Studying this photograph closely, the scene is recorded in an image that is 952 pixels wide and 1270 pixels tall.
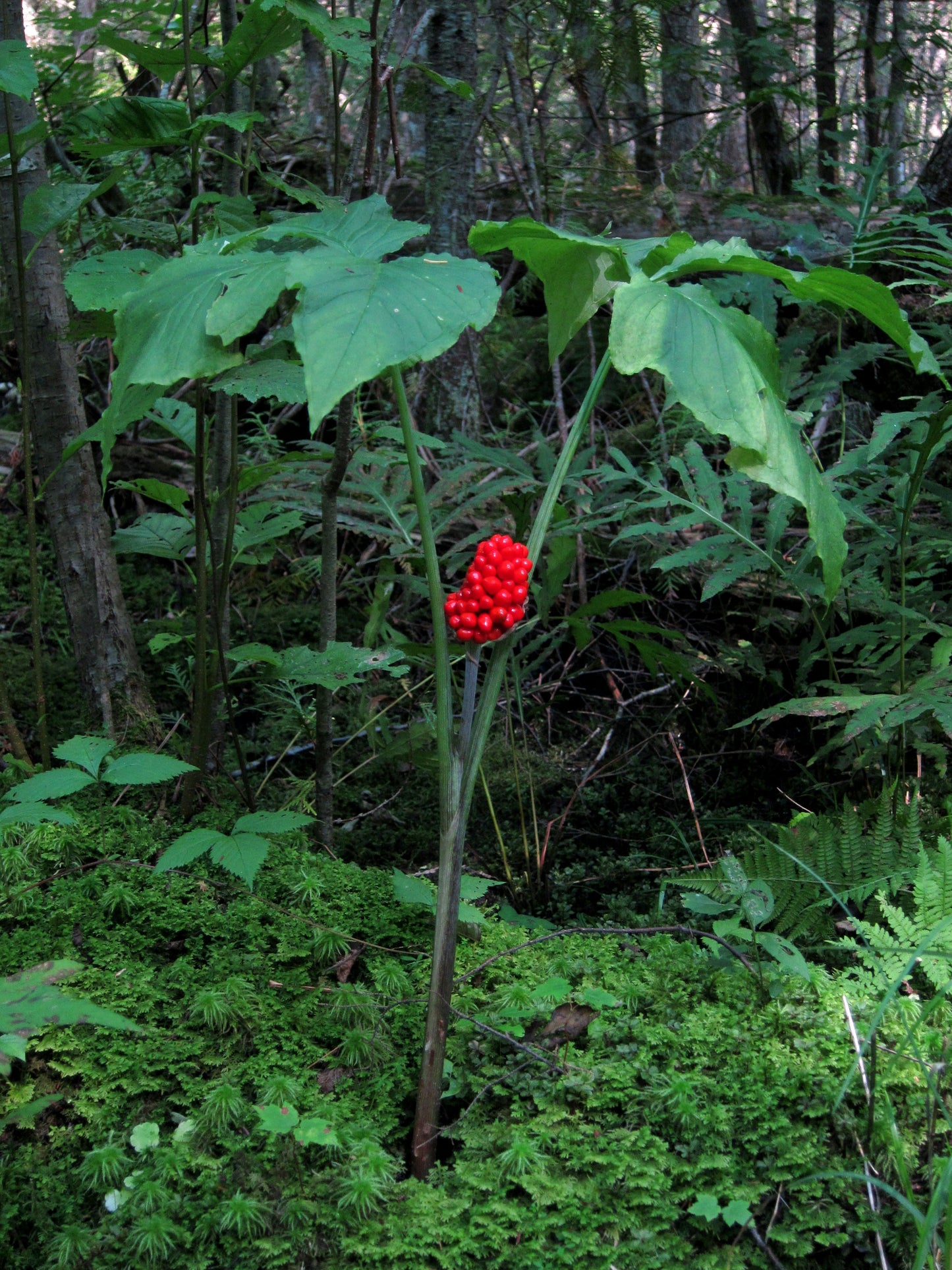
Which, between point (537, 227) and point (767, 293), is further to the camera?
point (767, 293)

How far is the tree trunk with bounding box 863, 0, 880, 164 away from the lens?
5801 mm

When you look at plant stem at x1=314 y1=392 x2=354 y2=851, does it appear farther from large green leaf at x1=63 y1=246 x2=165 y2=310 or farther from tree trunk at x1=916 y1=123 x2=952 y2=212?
tree trunk at x1=916 y1=123 x2=952 y2=212

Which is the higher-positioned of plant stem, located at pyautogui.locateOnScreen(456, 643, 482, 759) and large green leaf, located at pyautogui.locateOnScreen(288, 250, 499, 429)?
large green leaf, located at pyautogui.locateOnScreen(288, 250, 499, 429)

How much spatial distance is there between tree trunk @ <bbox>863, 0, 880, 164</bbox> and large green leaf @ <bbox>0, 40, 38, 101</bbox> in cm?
552

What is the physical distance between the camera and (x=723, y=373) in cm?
113

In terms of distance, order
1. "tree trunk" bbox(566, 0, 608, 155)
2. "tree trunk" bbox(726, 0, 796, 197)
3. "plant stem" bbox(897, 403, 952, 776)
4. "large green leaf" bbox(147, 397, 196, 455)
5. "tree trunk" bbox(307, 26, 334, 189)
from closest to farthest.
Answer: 1. "plant stem" bbox(897, 403, 952, 776)
2. "large green leaf" bbox(147, 397, 196, 455)
3. "tree trunk" bbox(566, 0, 608, 155)
4. "tree trunk" bbox(726, 0, 796, 197)
5. "tree trunk" bbox(307, 26, 334, 189)

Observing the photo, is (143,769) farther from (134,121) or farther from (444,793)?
(134,121)

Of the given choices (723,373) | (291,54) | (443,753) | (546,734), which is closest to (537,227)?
(723,373)

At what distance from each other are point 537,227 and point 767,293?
2364 mm

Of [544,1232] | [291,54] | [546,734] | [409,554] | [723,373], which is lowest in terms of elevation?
[546,734]

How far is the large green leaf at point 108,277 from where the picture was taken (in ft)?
5.16

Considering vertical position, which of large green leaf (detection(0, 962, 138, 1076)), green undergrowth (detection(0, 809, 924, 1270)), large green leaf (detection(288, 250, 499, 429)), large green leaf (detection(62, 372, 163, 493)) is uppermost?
large green leaf (detection(288, 250, 499, 429))

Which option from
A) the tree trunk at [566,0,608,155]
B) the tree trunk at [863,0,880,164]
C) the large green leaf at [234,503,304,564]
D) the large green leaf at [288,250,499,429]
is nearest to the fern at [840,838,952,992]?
the large green leaf at [288,250,499,429]

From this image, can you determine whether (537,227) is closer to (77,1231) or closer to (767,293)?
(77,1231)
